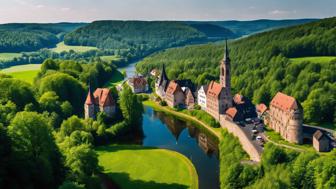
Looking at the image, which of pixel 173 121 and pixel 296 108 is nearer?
pixel 296 108

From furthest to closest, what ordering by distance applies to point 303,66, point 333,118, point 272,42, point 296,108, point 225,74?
1. point 272,42
2. point 303,66
3. point 225,74
4. point 333,118
5. point 296,108

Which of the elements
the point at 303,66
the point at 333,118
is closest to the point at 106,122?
the point at 333,118

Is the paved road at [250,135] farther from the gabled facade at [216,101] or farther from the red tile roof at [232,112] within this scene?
the gabled facade at [216,101]

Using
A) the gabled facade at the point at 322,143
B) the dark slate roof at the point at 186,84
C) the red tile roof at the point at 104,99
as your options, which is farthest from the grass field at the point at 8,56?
the gabled facade at the point at 322,143

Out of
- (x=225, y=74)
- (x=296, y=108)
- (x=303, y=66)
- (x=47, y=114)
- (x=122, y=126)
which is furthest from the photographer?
(x=303, y=66)

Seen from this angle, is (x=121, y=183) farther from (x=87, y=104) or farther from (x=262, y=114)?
(x=262, y=114)

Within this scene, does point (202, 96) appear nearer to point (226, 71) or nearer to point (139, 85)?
point (226, 71)
